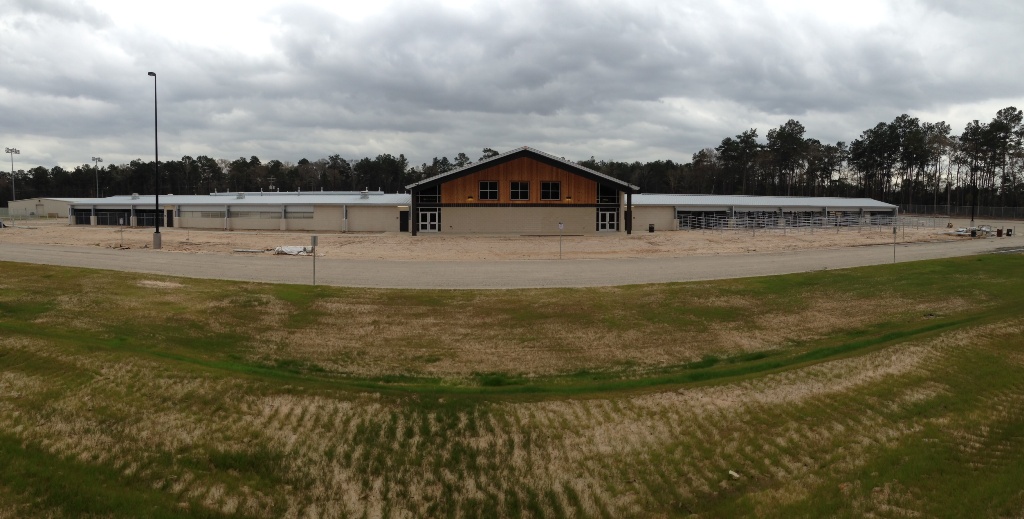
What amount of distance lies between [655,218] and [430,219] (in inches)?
1014

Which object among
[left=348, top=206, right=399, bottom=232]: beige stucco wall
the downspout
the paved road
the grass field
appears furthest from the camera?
[left=348, top=206, right=399, bottom=232]: beige stucco wall

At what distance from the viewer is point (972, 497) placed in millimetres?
7383

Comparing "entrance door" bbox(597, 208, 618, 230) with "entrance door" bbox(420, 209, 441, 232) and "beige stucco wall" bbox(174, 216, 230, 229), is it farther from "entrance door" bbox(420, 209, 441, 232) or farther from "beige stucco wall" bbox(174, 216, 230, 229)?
"beige stucco wall" bbox(174, 216, 230, 229)

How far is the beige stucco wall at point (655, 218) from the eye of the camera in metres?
69.0

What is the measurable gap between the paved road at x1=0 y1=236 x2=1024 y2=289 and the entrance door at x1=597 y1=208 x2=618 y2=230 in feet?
78.7

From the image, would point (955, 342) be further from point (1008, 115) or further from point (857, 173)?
point (857, 173)

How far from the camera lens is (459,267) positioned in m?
32.9

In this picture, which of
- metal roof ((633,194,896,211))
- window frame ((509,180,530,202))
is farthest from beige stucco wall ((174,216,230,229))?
metal roof ((633,194,896,211))

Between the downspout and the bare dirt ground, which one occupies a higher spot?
the downspout

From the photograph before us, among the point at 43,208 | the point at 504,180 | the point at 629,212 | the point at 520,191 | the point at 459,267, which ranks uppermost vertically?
the point at 504,180

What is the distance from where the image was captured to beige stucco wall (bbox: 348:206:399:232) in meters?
66.2

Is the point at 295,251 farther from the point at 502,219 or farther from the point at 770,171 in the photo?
the point at 770,171

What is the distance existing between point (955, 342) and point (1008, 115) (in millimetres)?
123927

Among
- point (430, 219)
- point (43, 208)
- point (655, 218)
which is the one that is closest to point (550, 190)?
point (430, 219)
